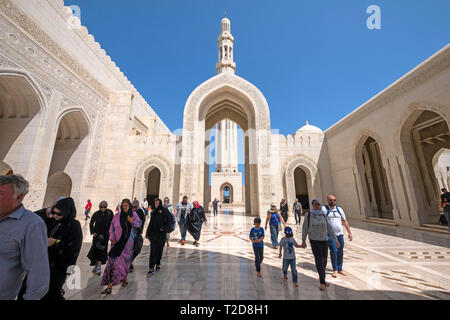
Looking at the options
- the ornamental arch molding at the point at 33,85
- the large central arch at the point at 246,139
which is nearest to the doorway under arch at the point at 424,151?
the large central arch at the point at 246,139

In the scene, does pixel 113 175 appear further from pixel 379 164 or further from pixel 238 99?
pixel 379 164

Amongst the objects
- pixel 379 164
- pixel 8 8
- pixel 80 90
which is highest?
pixel 8 8

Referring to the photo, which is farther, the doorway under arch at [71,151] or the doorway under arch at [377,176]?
the doorway under arch at [377,176]

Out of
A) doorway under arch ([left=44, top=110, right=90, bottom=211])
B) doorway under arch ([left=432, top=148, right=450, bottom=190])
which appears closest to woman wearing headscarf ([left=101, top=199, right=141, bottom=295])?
doorway under arch ([left=44, top=110, right=90, bottom=211])

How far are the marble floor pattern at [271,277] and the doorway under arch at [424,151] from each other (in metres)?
4.01

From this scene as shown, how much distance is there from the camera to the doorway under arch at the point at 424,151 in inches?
320

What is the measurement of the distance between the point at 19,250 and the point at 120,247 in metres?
1.82

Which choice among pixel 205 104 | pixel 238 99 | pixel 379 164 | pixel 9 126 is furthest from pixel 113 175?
pixel 379 164

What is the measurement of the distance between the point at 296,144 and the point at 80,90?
13825mm

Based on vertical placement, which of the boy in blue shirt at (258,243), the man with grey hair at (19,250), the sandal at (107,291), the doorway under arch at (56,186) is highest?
the doorway under arch at (56,186)

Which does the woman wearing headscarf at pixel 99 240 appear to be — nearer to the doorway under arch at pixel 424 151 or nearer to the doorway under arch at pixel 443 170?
the doorway under arch at pixel 424 151

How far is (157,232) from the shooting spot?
3672mm

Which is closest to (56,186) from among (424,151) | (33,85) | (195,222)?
(33,85)

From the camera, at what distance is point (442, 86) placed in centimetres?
677
